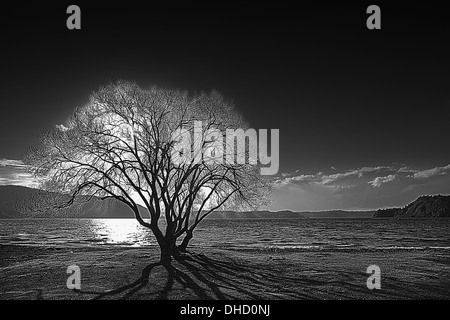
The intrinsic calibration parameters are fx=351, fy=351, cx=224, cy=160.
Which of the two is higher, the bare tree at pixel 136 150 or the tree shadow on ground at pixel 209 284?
the bare tree at pixel 136 150

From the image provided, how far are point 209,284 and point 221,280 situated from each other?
4.14ft

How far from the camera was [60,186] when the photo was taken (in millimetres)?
26750

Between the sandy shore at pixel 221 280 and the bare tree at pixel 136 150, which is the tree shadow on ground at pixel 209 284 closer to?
the sandy shore at pixel 221 280

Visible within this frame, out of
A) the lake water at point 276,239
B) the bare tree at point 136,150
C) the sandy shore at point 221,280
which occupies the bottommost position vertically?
the lake water at point 276,239

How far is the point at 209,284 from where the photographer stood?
17.0 meters

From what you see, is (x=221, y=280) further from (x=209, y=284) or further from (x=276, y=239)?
(x=276, y=239)

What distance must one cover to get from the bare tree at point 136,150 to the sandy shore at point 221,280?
482 centimetres

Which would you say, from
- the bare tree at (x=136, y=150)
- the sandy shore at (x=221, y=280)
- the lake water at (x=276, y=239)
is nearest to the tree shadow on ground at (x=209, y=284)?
the sandy shore at (x=221, y=280)

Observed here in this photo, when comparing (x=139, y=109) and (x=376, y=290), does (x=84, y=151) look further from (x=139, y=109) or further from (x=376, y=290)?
(x=376, y=290)

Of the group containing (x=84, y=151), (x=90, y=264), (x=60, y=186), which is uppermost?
(x=84, y=151)

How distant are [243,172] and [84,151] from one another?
12.3 metres

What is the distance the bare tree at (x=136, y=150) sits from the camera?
26.0 meters
